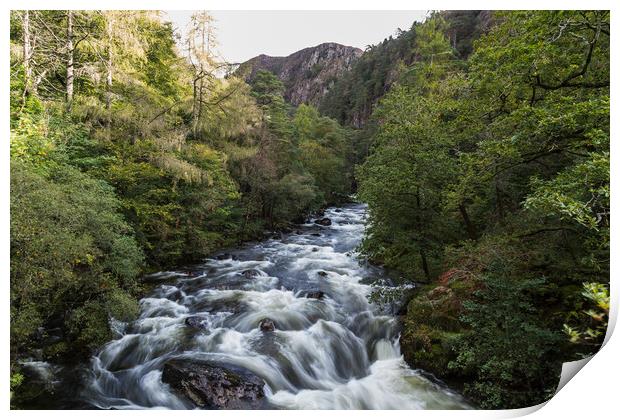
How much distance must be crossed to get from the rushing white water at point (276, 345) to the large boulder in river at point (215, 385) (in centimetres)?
20

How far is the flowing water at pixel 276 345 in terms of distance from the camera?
6035 millimetres

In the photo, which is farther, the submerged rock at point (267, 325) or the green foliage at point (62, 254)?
the submerged rock at point (267, 325)

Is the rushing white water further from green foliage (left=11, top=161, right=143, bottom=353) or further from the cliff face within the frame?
the cliff face

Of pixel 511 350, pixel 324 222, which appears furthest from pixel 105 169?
pixel 324 222

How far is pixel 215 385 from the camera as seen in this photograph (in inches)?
219

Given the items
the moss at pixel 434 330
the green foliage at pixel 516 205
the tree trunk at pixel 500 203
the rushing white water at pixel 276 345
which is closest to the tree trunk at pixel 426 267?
the green foliage at pixel 516 205

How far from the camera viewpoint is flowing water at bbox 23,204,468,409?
238 inches

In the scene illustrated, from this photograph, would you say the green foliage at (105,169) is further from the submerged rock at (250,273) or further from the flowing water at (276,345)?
the submerged rock at (250,273)

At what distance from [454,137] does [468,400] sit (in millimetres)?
5356

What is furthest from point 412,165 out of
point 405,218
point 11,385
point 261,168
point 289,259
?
point 261,168

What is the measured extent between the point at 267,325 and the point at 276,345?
66 cm

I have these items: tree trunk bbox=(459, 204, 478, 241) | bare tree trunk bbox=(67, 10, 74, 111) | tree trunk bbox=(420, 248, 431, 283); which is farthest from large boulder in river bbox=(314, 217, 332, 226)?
bare tree trunk bbox=(67, 10, 74, 111)

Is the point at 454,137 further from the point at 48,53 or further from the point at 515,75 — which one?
the point at 48,53

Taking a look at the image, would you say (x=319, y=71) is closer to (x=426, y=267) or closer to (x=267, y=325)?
(x=426, y=267)
